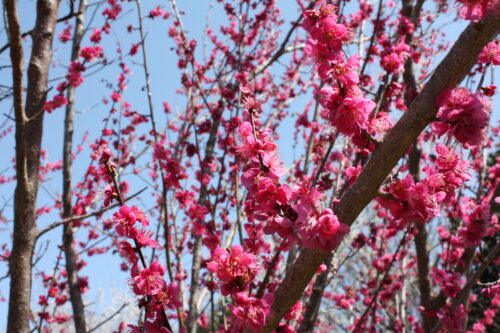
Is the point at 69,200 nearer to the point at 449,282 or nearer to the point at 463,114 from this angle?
the point at 449,282

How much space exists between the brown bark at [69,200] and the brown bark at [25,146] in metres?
0.83

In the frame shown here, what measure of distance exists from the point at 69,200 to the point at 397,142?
375 cm

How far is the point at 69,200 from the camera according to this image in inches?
169

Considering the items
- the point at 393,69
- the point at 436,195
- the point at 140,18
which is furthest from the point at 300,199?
the point at 140,18

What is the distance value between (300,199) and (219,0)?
542 centimetres

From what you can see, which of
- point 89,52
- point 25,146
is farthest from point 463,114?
point 89,52

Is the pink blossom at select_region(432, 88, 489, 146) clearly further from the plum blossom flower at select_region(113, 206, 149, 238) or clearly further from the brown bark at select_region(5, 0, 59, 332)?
the brown bark at select_region(5, 0, 59, 332)

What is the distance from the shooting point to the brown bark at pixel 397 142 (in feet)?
4.41

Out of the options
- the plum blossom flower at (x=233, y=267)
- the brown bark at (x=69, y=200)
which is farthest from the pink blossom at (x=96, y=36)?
the plum blossom flower at (x=233, y=267)

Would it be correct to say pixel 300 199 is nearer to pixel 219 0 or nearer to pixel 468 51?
pixel 468 51

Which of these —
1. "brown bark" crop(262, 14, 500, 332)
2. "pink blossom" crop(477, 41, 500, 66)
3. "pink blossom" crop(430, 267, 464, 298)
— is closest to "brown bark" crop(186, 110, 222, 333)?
"pink blossom" crop(430, 267, 464, 298)

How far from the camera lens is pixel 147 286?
1742 millimetres

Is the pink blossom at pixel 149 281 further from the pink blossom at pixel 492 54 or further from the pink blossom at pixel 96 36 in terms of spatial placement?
the pink blossom at pixel 96 36

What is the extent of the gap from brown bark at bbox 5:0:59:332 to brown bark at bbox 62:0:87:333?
83 cm
